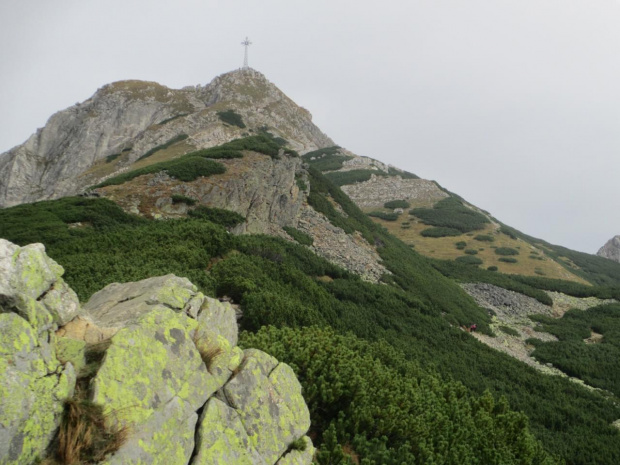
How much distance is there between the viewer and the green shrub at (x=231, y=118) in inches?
2628

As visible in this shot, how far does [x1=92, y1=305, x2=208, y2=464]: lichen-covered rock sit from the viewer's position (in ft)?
14.0

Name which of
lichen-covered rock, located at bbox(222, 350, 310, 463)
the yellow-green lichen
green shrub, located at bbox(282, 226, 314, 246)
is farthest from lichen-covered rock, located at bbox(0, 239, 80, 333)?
green shrub, located at bbox(282, 226, 314, 246)

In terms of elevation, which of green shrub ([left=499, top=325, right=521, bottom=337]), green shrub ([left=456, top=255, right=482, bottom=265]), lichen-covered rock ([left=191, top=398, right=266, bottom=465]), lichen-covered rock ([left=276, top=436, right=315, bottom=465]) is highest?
→ green shrub ([left=456, top=255, right=482, bottom=265])

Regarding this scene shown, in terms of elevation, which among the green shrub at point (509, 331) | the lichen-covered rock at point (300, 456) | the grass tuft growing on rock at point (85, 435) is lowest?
the green shrub at point (509, 331)

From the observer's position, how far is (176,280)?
24.5ft

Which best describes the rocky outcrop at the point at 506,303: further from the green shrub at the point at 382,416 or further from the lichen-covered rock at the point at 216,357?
the lichen-covered rock at the point at 216,357

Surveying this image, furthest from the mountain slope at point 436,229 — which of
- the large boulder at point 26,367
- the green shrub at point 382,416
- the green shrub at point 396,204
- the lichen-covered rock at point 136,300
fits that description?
the large boulder at point 26,367

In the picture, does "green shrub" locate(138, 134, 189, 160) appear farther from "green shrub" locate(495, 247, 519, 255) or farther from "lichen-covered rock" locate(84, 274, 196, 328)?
"lichen-covered rock" locate(84, 274, 196, 328)

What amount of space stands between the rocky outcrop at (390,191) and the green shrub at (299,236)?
40242 mm

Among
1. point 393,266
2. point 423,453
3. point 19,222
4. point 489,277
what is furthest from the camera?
point 489,277

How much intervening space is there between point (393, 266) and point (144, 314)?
26485 mm

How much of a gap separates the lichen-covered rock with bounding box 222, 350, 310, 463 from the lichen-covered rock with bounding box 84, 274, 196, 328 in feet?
5.67

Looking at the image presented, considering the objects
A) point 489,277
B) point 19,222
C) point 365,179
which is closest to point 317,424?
point 19,222

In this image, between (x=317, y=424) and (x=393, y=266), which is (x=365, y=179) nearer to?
(x=393, y=266)
